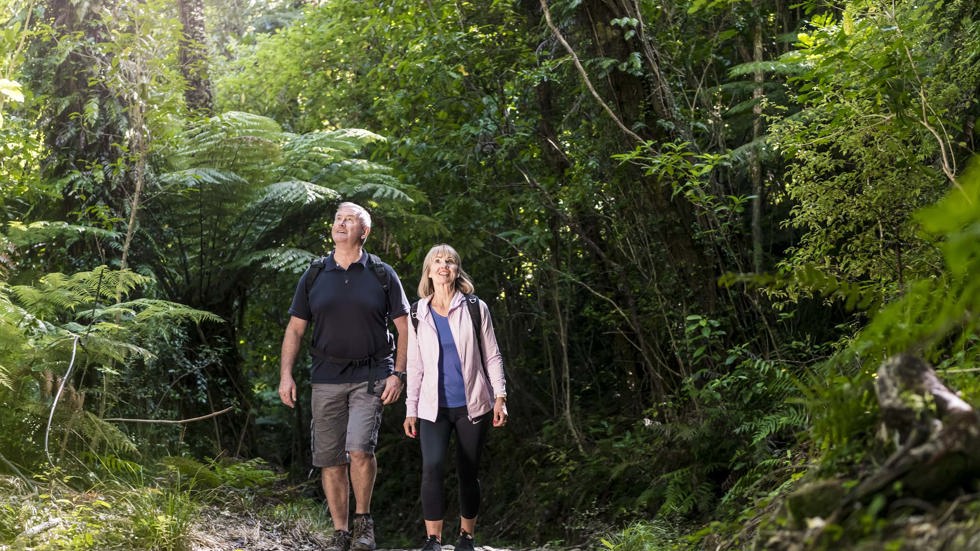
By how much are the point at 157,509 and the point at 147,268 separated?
399 centimetres

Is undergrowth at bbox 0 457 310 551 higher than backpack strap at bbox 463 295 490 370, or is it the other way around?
backpack strap at bbox 463 295 490 370

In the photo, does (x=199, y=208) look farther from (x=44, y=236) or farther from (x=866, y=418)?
(x=866, y=418)

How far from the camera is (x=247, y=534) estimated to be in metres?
6.37

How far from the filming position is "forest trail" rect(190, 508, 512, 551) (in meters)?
5.83

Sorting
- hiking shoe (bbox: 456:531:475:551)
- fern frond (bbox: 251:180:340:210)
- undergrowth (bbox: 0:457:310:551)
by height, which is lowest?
hiking shoe (bbox: 456:531:475:551)

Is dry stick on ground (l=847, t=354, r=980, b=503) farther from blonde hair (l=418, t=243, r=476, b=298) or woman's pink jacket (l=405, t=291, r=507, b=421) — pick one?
blonde hair (l=418, t=243, r=476, b=298)

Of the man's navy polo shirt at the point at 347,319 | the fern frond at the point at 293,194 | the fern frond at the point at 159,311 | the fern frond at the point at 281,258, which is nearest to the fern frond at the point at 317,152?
the fern frond at the point at 293,194

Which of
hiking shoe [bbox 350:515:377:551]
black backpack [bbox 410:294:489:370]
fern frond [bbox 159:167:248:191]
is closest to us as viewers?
black backpack [bbox 410:294:489:370]

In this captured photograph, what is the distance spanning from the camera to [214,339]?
9977 millimetres

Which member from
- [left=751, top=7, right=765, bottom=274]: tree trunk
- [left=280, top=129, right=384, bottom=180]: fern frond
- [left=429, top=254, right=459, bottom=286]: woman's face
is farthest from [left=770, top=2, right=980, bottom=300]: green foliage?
[left=280, top=129, right=384, bottom=180]: fern frond

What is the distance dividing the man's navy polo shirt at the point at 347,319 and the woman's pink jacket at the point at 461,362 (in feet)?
1.09

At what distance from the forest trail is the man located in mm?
544

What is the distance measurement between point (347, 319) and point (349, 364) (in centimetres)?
28

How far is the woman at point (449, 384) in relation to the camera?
5.67m
